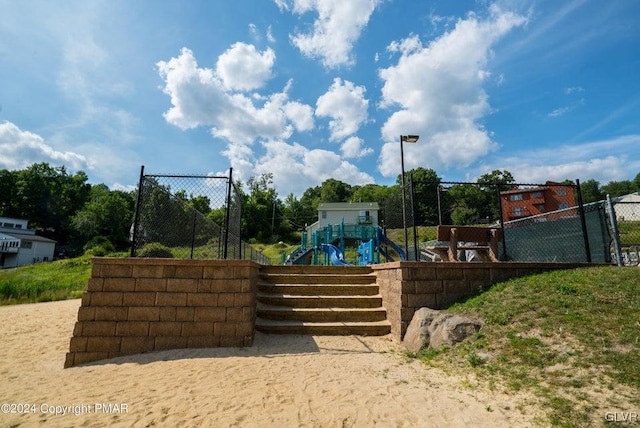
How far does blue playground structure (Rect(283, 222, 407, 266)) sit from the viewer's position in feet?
48.3

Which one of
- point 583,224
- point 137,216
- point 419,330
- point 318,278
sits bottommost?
point 419,330

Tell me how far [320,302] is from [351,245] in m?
14.5

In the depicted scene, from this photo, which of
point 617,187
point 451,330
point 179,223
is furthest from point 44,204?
point 617,187

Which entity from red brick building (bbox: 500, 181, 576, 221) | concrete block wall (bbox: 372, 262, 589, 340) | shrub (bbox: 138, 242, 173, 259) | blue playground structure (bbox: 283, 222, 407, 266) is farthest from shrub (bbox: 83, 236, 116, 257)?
concrete block wall (bbox: 372, 262, 589, 340)

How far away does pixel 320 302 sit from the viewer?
6160 mm

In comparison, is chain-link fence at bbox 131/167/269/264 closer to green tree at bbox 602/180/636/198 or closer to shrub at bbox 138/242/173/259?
shrub at bbox 138/242/173/259

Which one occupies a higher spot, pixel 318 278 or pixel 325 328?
pixel 318 278

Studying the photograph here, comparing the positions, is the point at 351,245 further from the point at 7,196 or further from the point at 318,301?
the point at 7,196

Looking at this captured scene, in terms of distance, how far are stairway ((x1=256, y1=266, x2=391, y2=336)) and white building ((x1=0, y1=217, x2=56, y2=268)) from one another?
5536 centimetres

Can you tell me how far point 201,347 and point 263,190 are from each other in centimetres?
6329

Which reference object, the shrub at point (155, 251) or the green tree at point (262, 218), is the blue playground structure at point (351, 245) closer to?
the shrub at point (155, 251)

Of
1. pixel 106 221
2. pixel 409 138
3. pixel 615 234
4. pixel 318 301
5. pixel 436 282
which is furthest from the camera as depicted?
pixel 106 221

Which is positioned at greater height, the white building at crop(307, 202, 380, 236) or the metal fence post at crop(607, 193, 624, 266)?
the white building at crop(307, 202, 380, 236)

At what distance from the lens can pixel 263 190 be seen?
66688 millimetres
